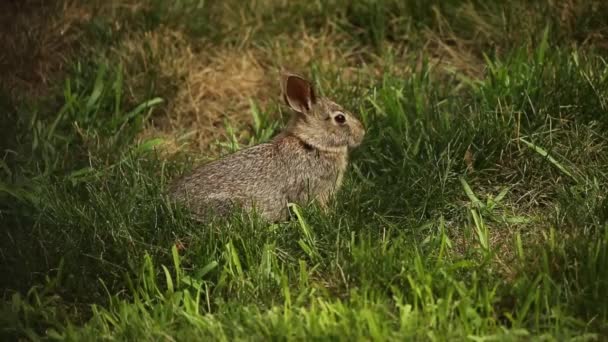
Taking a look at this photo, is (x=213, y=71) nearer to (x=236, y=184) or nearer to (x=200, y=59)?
(x=200, y=59)

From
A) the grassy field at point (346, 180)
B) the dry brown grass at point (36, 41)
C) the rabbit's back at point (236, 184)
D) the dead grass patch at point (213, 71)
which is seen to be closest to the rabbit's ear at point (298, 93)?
the rabbit's back at point (236, 184)

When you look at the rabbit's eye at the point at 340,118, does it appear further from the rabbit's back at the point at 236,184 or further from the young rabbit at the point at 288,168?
the rabbit's back at the point at 236,184

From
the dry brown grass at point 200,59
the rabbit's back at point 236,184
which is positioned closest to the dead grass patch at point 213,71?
the dry brown grass at point 200,59

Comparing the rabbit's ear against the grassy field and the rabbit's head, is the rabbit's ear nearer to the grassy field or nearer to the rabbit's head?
the rabbit's head

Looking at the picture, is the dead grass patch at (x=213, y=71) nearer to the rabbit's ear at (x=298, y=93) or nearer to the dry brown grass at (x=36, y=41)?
the dry brown grass at (x=36, y=41)

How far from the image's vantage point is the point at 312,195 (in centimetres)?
590

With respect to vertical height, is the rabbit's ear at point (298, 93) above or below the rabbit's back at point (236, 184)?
above

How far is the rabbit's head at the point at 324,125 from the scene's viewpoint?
610 centimetres

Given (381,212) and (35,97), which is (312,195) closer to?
(381,212)

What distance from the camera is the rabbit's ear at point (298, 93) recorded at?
5.94 m

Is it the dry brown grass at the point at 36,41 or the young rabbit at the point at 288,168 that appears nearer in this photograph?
the young rabbit at the point at 288,168

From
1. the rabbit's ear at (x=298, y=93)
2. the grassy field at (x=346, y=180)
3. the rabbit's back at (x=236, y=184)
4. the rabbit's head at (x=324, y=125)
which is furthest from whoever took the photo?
the rabbit's head at (x=324, y=125)

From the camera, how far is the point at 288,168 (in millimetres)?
5934

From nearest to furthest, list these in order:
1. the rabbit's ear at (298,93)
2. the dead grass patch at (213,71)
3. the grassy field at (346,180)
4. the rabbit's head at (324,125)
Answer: the grassy field at (346,180), the rabbit's ear at (298,93), the rabbit's head at (324,125), the dead grass patch at (213,71)
